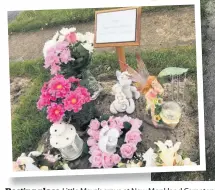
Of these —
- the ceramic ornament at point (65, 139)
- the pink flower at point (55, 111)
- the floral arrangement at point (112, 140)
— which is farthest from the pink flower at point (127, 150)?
the pink flower at point (55, 111)

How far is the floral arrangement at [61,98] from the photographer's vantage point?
1.86 metres

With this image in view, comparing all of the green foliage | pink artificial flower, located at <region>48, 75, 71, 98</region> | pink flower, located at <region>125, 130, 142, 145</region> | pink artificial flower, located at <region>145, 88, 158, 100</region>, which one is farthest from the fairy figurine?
pink artificial flower, located at <region>48, 75, 71, 98</region>

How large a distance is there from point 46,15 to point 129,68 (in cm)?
50

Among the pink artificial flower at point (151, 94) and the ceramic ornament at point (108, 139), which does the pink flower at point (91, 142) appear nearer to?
the ceramic ornament at point (108, 139)

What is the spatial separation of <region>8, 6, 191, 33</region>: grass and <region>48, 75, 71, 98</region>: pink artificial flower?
305mm

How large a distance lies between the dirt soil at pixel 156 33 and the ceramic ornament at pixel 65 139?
39 centimetres

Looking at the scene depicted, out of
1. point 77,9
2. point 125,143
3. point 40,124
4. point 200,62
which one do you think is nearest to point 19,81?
point 40,124

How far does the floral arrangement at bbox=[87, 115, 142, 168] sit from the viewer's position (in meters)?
1.90

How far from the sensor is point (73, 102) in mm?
1862

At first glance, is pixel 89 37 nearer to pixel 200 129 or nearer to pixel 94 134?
pixel 94 134

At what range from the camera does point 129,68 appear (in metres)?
1.95

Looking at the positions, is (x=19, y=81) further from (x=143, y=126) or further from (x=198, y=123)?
(x=198, y=123)

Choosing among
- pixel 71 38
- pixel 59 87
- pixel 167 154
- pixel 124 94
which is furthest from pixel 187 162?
pixel 71 38

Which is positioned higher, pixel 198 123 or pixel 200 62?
pixel 200 62
